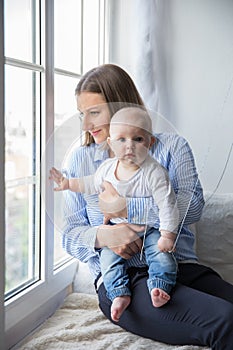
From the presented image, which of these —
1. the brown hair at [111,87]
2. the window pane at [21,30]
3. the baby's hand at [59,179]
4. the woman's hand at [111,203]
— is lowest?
the woman's hand at [111,203]

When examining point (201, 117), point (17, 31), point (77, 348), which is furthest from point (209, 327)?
point (17, 31)

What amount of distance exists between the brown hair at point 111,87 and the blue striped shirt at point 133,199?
51 millimetres

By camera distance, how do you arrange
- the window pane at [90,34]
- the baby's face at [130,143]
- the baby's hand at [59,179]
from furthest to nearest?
the window pane at [90,34] → the baby's hand at [59,179] → the baby's face at [130,143]

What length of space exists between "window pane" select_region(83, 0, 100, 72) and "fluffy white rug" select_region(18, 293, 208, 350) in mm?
686

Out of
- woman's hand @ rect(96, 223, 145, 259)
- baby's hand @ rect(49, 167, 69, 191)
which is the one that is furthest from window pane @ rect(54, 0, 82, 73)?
woman's hand @ rect(96, 223, 145, 259)

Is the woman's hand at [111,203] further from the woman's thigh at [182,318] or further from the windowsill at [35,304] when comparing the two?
the windowsill at [35,304]

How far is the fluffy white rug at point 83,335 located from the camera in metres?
1.09

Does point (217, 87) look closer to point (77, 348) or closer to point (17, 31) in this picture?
point (17, 31)

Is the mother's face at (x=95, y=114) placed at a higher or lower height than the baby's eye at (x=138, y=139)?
higher

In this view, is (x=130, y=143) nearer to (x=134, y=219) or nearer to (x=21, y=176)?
(x=134, y=219)

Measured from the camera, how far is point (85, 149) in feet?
3.48

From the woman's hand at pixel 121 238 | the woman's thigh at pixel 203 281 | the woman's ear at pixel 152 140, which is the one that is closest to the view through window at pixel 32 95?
the woman's hand at pixel 121 238

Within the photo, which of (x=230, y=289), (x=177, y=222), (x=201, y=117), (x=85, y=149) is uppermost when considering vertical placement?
(x=201, y=117)

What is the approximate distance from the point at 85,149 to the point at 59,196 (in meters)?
0.13
